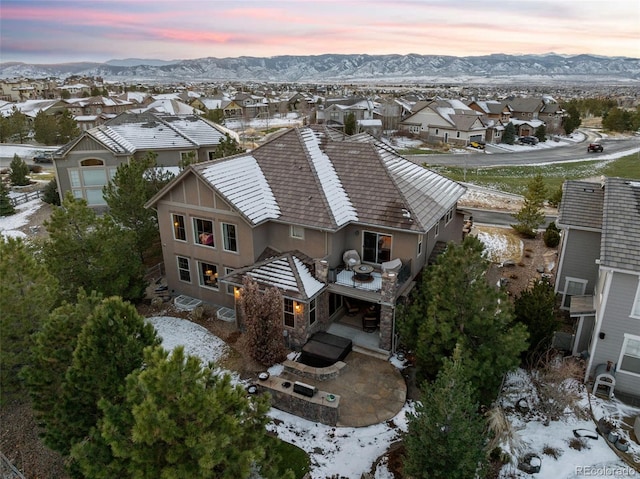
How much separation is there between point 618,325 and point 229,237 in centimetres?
1582

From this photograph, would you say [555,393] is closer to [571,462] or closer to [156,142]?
[571,462]

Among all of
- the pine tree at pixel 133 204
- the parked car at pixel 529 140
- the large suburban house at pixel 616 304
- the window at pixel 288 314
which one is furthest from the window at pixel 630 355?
the parked car at pixel 529 140

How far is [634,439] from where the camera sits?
13.1m

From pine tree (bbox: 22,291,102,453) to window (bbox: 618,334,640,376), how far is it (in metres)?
17.2

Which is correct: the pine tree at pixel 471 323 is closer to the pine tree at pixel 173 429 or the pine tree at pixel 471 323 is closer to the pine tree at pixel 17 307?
the pine tree at pixel 173 429

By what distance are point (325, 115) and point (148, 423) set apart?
9183 cm

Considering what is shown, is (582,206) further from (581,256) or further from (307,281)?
(307,281)

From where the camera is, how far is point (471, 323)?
42.2 feet

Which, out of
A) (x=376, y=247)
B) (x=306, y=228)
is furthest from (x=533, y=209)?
(x=306, y=228)

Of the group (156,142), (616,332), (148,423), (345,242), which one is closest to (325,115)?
(156,142)

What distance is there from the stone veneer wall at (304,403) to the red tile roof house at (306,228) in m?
3.12

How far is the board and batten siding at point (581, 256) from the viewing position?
1919cm

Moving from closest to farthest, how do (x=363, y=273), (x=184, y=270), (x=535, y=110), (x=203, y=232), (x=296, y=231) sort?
(x=363, y=273) → (x=296, y=231) → (x=203, y=232) → (x=184, y=270) → (x=535, y=110)

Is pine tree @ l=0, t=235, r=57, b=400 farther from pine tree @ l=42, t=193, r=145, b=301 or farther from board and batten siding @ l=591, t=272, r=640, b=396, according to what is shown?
board and batten siding @ l=591, t=272, r=640, b=396
